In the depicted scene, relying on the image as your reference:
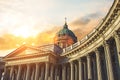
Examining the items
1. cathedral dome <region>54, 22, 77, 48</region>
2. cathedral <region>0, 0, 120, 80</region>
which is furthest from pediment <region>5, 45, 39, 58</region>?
cathedral dome <region>54, 22, 77, 48</region>

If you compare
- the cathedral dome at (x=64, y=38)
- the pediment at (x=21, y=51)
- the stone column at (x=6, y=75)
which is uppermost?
the cathedral dome at (x=64, y=38)

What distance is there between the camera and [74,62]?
4544 cm

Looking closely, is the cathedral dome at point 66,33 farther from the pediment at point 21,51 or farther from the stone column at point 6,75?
the stone column at point 6,75

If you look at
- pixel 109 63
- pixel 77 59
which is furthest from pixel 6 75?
pixel 109 63

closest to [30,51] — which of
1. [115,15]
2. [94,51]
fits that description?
[94,51]

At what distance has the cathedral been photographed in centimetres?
3089

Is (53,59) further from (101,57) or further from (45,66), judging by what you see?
(101,57)

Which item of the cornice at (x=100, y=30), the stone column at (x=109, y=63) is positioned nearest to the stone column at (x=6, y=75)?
the cornice at (x=100, y=30)

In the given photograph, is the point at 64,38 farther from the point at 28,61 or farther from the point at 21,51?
the point at 28,61

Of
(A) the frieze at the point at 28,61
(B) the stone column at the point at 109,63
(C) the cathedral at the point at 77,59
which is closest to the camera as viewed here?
(B) the stone column at the point at 109,63

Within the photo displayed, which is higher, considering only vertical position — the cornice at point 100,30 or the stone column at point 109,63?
the cornice at point 100,30

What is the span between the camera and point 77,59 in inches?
1727

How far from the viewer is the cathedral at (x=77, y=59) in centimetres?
3089

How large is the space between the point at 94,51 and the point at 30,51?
20.3m
